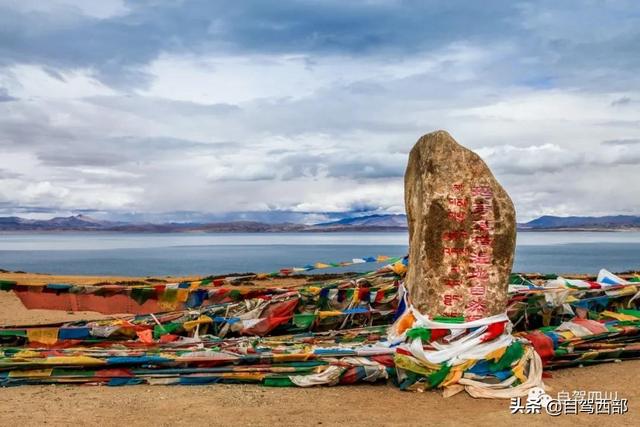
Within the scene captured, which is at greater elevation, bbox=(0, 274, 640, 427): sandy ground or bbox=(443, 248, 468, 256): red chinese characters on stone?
bbox=(443, 248, 468, 256): red chinese characters on stone

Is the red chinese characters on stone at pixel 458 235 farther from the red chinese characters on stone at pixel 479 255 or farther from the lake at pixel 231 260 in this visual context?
the lake at pixel 231 260

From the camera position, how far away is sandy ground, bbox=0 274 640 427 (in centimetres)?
625

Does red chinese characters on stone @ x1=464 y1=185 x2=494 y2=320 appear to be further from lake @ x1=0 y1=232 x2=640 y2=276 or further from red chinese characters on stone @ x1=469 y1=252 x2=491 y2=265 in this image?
lake @ x1=0 y1=232 x2=640 y2=276

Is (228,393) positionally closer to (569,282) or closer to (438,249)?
(438,249)

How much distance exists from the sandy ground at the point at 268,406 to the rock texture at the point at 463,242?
3.79ft

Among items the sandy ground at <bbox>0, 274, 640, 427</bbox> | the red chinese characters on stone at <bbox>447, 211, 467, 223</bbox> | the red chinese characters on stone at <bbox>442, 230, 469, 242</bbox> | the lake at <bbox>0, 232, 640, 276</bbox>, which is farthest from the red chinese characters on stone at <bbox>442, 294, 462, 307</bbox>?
the lake at <bbox>0, 232, 640, 276</bbox>

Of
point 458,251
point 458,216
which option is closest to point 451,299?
point 458,251

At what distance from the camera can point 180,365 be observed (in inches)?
304

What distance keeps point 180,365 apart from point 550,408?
13.8ft

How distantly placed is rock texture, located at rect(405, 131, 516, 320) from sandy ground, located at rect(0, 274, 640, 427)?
3.79 feet

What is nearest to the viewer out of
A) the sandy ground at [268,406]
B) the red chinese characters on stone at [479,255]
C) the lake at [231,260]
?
the sandy ground at [268,406]

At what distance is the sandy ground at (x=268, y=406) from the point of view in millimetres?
6246

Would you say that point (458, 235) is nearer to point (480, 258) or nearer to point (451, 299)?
point (480, 258)

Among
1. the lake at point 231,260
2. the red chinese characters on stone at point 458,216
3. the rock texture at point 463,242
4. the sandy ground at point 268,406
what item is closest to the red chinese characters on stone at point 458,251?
the rock texture at point 463,242
